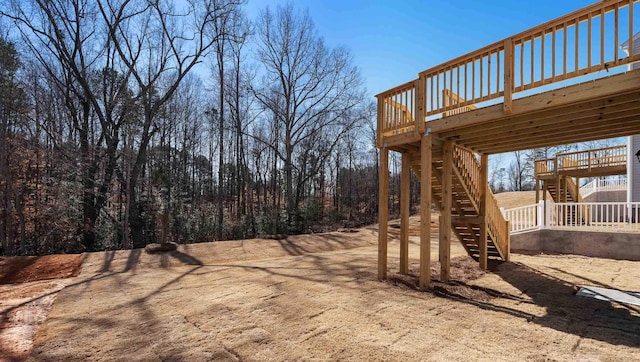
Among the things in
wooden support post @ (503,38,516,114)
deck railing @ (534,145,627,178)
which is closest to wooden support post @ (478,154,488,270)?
wooden support post @ (503,38,516,114)

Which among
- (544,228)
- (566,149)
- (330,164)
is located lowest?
(544,228)

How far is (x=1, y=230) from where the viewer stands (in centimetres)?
1089

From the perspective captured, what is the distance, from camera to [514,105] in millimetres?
4164

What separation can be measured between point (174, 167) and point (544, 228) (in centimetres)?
1870

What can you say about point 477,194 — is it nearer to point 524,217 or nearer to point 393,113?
point 393,113

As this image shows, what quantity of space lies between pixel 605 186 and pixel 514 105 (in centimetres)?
1865

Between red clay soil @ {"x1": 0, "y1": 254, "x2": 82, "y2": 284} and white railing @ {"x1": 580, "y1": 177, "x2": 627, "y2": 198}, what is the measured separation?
2290cm

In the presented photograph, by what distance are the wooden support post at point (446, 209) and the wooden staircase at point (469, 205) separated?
292 millimetres

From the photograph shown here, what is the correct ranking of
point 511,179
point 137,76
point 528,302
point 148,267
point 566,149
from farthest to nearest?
point 511,179 < point 566,149 < point 137,76 < point 148,267 < point 528,302

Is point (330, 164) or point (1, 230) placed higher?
point (330, 164)

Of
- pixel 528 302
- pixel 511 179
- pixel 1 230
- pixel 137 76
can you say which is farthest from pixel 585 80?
pixel 511 179

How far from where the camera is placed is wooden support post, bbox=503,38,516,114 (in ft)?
A: 13.5

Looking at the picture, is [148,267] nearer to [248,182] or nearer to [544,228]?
[544,228]

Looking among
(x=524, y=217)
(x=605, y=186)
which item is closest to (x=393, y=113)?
(x=524, y=217)
